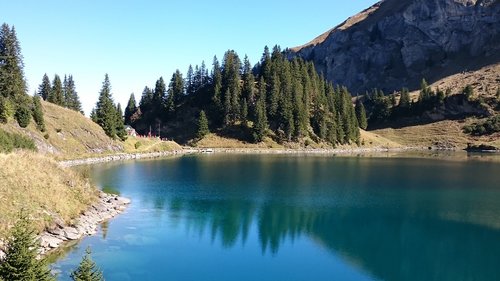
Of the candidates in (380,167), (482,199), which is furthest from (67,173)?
(380,167)

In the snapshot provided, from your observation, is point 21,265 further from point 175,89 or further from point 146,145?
point 175,89

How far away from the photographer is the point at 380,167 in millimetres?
104938

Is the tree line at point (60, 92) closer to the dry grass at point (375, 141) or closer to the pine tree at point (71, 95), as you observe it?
the pine tree at point (71, 95)

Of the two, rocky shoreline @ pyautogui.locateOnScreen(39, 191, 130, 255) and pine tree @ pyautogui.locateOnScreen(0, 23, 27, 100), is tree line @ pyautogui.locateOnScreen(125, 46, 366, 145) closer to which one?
pine tree @ pyautogui.locateOnScreen(0, 23, 27, 100)

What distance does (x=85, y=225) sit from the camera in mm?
40062

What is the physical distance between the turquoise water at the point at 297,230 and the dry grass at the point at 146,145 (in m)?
49.2

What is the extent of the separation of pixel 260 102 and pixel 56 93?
65.3 meters

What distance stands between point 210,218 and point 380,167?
65.7 metres

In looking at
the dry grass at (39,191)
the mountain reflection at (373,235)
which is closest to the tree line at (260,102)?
the mountain reflection at (373,235)

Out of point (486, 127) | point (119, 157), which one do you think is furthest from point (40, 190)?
point (486, 127)

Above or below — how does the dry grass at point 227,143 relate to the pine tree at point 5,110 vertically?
below

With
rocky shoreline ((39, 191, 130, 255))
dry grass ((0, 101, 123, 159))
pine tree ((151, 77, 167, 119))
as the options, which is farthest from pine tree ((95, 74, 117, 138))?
rocky shoreline ((39, 191, 130, 255))

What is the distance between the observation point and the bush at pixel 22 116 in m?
84.9

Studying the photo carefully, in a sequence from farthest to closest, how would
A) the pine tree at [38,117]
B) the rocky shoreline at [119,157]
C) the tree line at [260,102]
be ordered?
the tree line at [260,102], the pine tree at [38,117], the rocky shoreline at [119,157]
